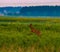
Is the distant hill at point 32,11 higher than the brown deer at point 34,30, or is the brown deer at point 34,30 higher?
the distant hill at point 32,11

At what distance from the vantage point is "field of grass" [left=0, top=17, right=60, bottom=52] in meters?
1.12

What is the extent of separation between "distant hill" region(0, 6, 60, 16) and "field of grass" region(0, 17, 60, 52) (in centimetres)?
4

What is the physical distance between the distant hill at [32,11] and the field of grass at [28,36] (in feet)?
0.13

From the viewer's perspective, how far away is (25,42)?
114cm

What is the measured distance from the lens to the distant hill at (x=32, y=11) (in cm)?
119

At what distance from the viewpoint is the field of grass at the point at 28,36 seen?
112cm

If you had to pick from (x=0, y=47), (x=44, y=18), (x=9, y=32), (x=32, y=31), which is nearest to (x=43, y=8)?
(x=44, y=18)

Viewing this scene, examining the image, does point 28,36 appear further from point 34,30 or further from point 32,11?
point 32,11

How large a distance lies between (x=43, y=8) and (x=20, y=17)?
0.17m

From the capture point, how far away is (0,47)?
114 centimetres

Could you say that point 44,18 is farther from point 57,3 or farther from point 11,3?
point 11,3

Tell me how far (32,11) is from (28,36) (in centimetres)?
18

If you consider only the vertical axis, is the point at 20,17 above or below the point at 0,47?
above

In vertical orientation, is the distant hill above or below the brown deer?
above
